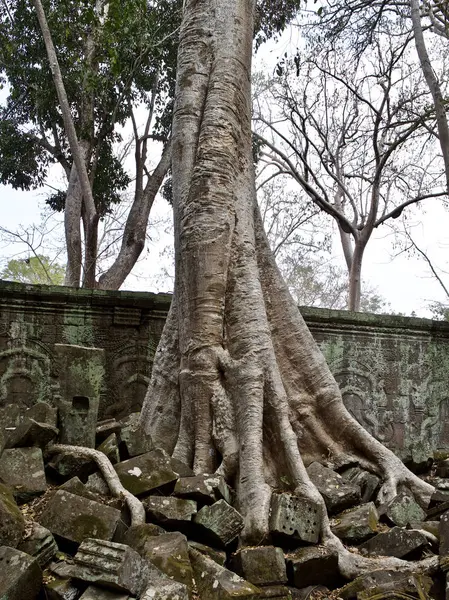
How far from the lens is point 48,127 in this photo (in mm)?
11977

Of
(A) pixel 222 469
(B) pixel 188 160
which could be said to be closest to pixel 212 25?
(B) pixel 188 160

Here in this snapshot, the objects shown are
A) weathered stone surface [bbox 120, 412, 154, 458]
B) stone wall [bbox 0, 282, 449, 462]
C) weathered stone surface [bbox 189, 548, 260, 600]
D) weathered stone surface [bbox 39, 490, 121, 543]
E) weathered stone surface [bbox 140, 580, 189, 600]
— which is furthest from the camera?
stone wall [bbox 0, 282, 449, 462]

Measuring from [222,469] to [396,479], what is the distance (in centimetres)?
104

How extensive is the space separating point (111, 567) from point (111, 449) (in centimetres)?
109

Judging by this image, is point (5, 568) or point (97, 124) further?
point (97, 124)

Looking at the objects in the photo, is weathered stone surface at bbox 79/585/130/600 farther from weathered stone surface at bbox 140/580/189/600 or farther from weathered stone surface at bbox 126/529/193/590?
weathered stone surface at bbox 126/529/193/590

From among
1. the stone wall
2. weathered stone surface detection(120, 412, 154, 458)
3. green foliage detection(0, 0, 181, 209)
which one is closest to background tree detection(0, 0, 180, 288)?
green foliage detection(0, 0, 181, 209)

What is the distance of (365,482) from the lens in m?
3.67

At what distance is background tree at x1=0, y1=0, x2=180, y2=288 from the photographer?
33.7 ft

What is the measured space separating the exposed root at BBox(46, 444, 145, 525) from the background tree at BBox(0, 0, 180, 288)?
6.34 meters

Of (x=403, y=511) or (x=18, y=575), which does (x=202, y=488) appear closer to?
(x=18, y=575)

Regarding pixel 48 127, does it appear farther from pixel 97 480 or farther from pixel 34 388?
pixel 97 480

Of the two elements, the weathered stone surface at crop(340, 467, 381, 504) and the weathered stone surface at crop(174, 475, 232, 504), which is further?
the weathered stone surface at crop(340, 467, 381, 504)

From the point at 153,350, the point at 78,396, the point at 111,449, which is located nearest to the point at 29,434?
the point at 78,396
